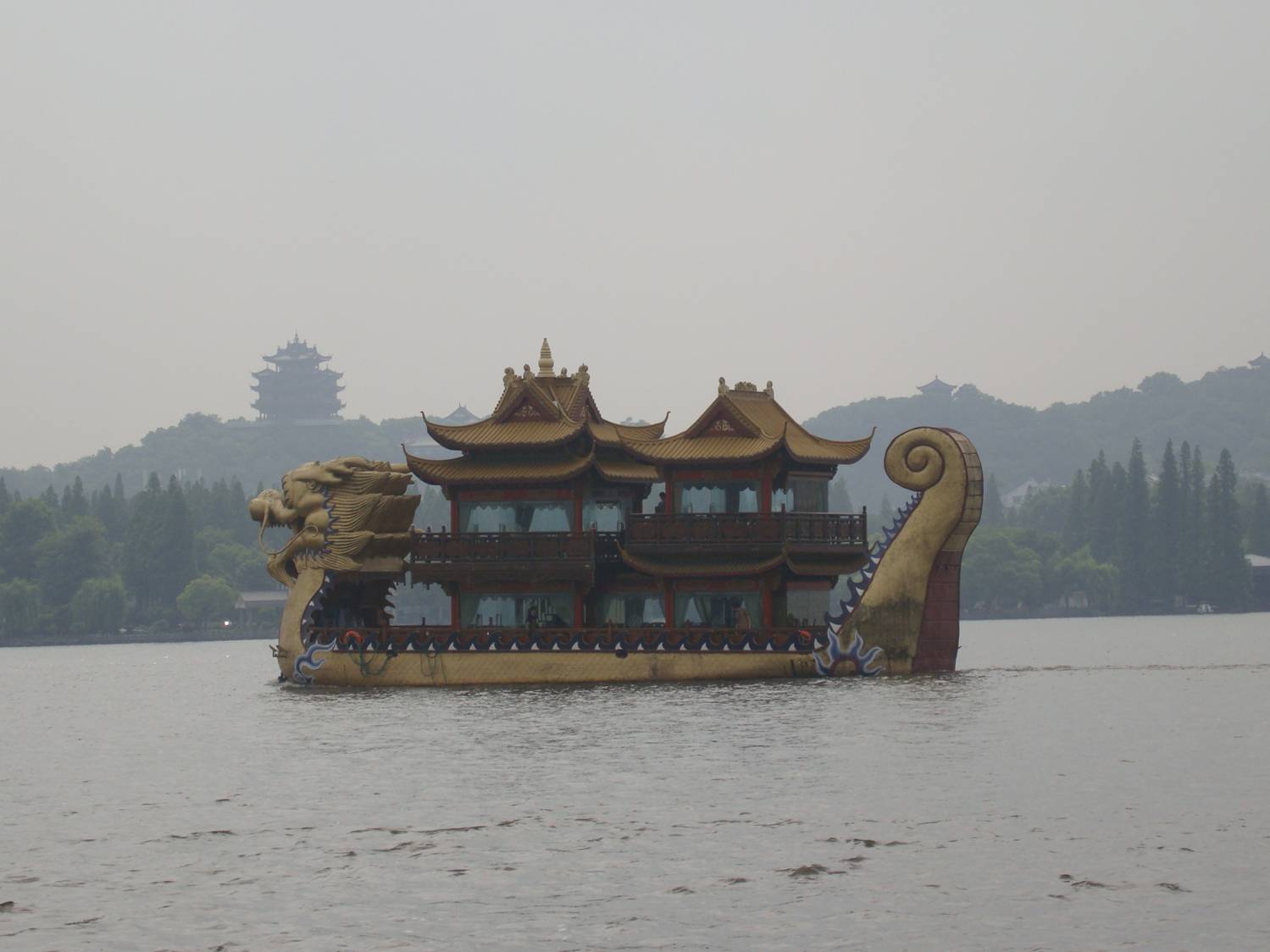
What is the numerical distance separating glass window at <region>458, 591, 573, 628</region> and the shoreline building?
0.04 metres

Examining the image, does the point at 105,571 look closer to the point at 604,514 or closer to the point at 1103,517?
the point at 1103,517

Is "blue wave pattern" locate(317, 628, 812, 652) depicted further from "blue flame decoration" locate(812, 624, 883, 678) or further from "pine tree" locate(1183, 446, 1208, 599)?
"pine tree" locate(1183, 446, 1208, 599)

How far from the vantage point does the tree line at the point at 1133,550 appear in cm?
13500

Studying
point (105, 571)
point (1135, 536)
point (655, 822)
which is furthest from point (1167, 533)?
point (655, 822)

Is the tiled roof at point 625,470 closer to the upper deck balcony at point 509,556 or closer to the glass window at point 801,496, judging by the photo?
the upper deck balcony at point 509,556

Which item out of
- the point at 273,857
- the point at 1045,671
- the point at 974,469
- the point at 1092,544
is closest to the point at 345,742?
the point at 273,857

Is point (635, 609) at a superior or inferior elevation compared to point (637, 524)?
inferior

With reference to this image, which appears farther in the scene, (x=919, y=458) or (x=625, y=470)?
(x=625, y=470)

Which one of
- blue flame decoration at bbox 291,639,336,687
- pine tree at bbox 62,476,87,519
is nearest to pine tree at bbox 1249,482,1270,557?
pine tree at bbox 62,476,87,519

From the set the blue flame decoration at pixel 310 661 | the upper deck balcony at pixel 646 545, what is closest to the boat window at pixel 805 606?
the upper deck balcony at pixel 646 545

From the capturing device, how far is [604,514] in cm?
5100

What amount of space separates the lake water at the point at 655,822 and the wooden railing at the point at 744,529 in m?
3.43

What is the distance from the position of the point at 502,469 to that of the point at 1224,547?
94.2 m

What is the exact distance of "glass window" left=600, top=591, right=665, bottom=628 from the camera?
50406mm
